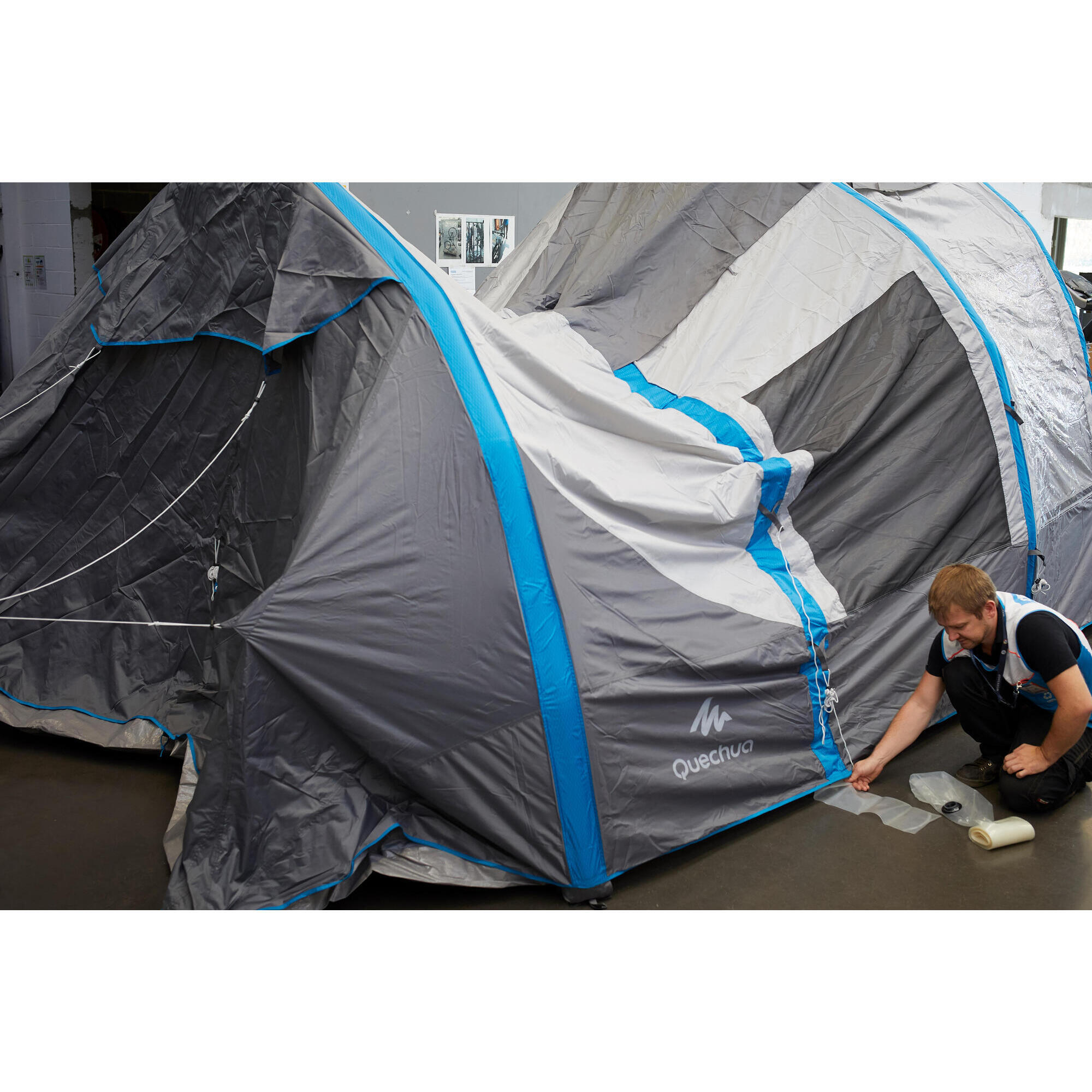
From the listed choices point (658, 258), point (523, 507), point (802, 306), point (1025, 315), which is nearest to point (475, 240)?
point (658, 258)

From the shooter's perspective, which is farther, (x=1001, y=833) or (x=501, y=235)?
(x=501, y=235)

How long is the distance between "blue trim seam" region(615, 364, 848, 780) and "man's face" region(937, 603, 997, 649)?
33cm

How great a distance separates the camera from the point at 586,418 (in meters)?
2.25

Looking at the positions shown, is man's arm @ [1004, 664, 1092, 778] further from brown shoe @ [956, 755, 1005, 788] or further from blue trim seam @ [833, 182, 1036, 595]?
blue trim seam @ [833, 182, 1036, 595]

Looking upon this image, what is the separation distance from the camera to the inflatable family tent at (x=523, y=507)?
1940 millimetres

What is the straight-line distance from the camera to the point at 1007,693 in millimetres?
2316

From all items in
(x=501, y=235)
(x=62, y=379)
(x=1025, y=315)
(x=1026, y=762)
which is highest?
(x=501, y=235)

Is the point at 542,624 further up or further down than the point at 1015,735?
further up

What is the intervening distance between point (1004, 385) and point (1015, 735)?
3.30 ft

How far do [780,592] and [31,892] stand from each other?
181 centimetres

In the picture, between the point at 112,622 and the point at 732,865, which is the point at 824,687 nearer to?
the point at 732,865

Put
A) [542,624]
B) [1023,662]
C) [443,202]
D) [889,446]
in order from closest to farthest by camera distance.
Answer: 1. [542,624]
2. [1023,662]
3. [889,446]
4. [443,202]

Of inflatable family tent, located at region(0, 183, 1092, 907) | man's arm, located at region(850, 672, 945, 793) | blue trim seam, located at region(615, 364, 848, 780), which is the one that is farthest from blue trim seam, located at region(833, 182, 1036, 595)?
blue trim seam, located at region(615, 364, 848, 780)

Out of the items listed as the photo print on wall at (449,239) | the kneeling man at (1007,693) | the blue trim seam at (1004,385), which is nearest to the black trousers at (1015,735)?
the kneeling man at (1007,693)
